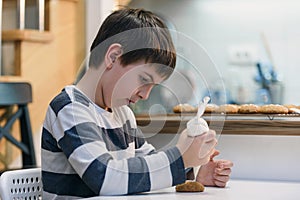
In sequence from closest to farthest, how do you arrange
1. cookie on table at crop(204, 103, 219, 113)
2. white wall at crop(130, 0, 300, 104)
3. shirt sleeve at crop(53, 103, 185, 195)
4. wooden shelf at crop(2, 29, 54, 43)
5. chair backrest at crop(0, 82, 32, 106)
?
shirt sleeve at crop(53, 103, 185, 195)
cookie on table at crop(204, 103, 219, 113)
chair backrest at crop(0, 82, 32, 106)
wooden shelf at crop(2, 29, 54, 43)
white wall at crop(130, 0, 300, 104)

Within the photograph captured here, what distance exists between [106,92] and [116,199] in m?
0.24

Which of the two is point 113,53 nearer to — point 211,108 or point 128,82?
point 128,82

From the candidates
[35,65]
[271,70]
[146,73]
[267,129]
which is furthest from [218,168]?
[271,70]

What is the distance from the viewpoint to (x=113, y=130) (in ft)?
3.57

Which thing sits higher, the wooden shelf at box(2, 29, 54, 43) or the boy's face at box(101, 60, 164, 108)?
the wooden shelf at box(2, 29, 54, 43)

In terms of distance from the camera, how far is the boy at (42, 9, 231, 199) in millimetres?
951

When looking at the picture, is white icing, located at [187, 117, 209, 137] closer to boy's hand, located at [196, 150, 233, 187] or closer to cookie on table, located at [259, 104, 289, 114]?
boy's hand, located at [196, 150, 233, 187]

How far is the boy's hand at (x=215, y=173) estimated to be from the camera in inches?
43.4

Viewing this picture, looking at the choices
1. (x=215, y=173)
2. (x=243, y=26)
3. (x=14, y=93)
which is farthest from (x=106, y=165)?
(x=243, y=26)

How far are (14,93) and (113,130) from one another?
139cm

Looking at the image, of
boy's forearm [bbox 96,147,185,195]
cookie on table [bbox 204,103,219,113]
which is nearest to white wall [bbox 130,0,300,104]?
cookie on table [bbox 204,103,219,113]

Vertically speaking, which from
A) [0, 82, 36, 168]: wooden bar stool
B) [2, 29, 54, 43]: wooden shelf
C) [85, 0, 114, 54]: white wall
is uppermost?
[85, 0, 114, 54]: white wall

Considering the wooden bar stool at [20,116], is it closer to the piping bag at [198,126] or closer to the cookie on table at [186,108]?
the cookie on table at [186,108]

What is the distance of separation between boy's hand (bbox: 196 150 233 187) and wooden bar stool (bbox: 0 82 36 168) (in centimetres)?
138
